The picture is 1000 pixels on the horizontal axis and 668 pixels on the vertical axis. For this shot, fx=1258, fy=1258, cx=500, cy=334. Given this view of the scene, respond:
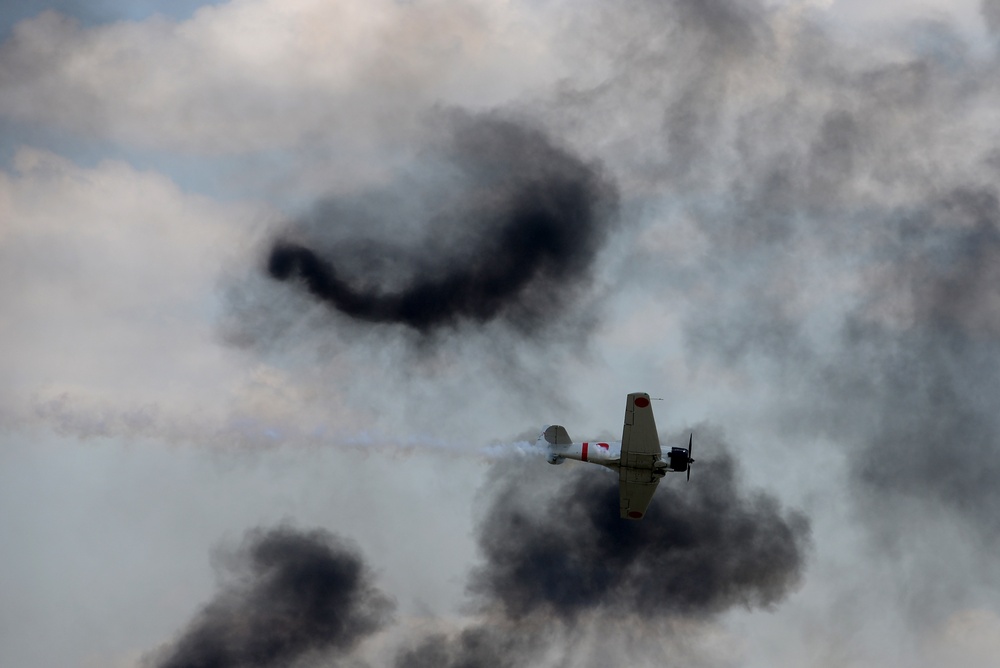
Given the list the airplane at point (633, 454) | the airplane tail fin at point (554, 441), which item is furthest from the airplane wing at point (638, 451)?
the airplane tail fin at point (554, 441)

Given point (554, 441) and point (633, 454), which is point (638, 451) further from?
point (554, 441)

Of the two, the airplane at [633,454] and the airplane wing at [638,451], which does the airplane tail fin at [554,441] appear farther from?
the airplane wing at [638,451]

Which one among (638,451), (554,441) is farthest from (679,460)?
(554,441)

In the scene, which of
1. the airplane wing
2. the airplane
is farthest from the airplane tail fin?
the airplane wing

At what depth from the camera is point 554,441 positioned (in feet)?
385

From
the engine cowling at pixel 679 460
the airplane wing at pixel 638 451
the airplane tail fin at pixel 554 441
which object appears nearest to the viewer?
the airplane wing at pixel 638 451

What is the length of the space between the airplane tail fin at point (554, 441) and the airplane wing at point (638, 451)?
654 cm

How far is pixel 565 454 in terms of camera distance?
116000 millimetres

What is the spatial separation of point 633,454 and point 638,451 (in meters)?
0.59

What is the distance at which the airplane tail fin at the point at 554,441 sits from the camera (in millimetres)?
116812

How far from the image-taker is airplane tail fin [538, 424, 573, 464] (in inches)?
4599

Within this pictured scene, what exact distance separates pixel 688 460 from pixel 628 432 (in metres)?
5.86

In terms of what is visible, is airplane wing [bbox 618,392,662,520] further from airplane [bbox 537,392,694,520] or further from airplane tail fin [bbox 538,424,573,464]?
airplane tail fin [bbox 538,424,573,464]

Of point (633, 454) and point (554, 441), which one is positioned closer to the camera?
point (633, 454)
